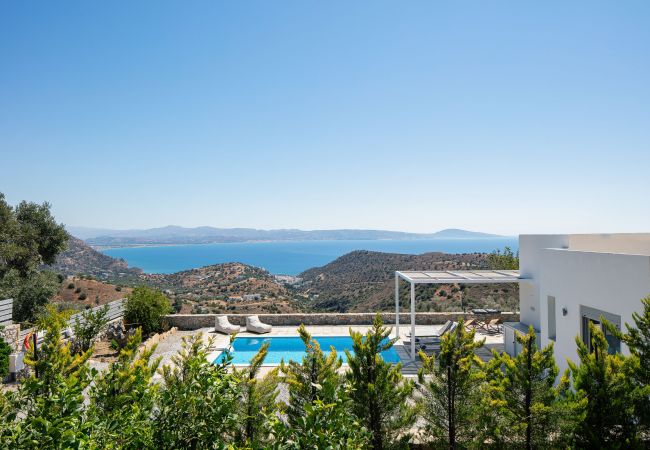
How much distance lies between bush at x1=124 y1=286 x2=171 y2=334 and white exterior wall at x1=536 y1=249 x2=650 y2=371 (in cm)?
1463

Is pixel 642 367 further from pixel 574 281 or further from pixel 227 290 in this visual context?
pixel 227 290

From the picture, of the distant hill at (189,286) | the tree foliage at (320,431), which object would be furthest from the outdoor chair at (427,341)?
the distant hill at (189,286)

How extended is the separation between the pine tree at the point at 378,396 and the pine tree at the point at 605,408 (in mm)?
2291

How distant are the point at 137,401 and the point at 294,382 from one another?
210cm

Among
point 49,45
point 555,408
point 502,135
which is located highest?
point 49,45

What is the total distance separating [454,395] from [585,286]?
552 centimetres

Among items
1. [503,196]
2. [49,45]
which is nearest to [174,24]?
[49,45]

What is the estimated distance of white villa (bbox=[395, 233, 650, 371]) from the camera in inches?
306

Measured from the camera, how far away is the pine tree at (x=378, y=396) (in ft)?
17.4

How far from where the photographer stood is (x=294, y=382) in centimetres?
513

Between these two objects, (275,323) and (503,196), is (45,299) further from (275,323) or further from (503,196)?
(503,196)

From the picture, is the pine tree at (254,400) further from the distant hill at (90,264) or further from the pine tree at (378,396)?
the distant hill at (90,264)

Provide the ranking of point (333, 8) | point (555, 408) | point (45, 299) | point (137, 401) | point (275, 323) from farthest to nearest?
point (45, 299), point (275, 323), point (333, 8), point (555, 408), point (137, 401)

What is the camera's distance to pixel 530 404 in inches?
205
